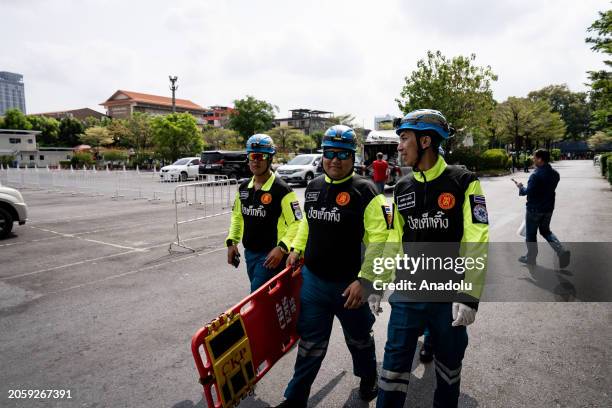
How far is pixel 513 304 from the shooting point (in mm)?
5043

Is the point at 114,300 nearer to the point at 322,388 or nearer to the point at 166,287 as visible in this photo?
the point at 166,287

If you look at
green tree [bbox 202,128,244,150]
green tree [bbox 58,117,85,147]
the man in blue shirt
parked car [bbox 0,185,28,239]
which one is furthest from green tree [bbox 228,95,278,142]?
the man in blue shirt

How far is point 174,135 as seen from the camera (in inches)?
1687

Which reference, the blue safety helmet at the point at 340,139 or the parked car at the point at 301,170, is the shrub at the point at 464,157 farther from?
the blue safety helmet at the point at 340,139

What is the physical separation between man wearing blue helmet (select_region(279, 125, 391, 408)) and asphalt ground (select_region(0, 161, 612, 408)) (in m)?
0.57

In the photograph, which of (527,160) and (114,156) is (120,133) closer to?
(114,156)

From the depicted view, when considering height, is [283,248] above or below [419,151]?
below

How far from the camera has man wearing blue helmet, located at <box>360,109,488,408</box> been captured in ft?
7.58

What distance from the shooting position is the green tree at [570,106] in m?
86.5

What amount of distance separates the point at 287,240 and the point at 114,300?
3.24m

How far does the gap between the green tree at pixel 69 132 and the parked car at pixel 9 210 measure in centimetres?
7503

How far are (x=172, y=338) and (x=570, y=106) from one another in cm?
10493

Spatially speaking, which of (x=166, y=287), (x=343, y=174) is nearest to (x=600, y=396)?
(x=343, y=174)

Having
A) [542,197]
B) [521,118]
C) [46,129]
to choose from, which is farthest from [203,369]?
[46,129]
